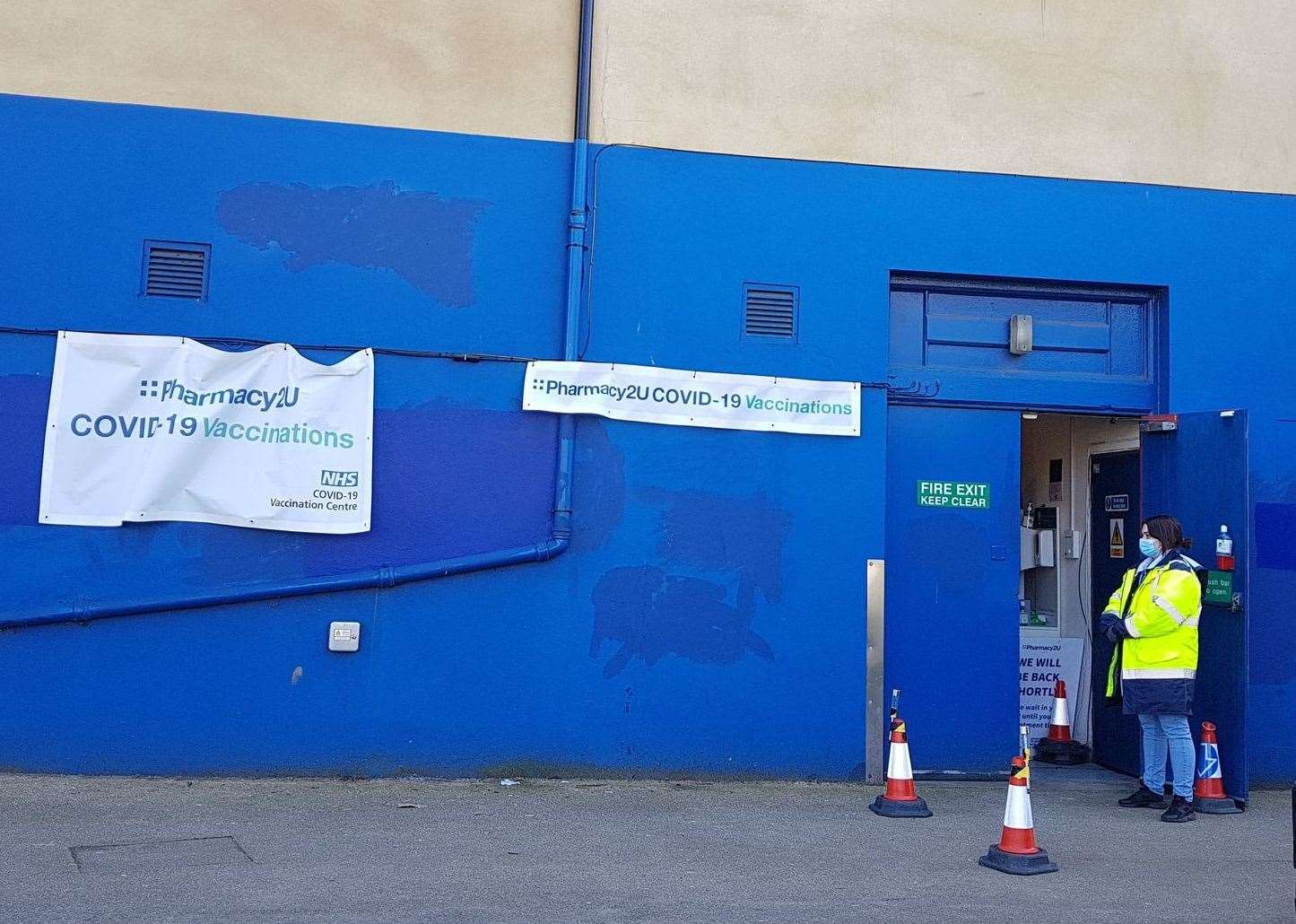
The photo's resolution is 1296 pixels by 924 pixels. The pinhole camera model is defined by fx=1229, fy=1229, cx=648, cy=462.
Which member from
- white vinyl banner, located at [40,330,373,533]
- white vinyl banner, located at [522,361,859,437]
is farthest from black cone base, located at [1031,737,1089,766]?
white vinyl banner, located at [40,330,373,533]

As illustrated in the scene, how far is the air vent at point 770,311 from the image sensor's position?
29.7ft

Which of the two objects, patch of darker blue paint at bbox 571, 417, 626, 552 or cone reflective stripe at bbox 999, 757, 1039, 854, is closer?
cone reflective stripe at bbox 999, 757, 1039, 854

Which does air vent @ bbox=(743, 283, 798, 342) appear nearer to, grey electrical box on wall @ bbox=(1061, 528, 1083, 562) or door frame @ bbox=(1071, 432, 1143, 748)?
door frame @ bbox=(1071, 432, 1143, 748)

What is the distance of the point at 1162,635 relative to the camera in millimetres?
8148

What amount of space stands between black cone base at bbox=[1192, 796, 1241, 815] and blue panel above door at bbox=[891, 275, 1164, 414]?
2.96m

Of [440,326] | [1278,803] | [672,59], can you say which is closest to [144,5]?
[440,326]

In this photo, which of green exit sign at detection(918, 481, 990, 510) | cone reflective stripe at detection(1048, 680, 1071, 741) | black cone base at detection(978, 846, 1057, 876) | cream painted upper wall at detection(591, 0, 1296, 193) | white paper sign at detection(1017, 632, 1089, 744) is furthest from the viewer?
white paper sign at detection(1017, 632, 1089, 744)

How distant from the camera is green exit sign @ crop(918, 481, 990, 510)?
367 inches

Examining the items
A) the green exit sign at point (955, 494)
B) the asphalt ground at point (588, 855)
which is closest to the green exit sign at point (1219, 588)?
the asphalt ground at point (588, 855)

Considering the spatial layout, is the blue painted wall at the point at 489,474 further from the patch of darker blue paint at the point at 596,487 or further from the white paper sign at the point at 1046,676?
the white paper sign at the point at 1046,676

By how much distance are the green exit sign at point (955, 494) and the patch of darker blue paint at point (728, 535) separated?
116 centimetres

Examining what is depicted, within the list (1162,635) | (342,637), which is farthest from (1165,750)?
(342,637)

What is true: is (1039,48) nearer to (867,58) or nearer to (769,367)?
(867,58)

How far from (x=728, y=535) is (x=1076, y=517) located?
3.76 metres
